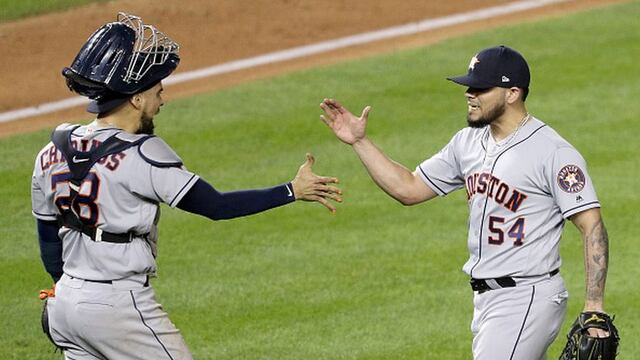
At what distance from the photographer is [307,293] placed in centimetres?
866

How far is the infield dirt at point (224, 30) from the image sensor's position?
1327 cm

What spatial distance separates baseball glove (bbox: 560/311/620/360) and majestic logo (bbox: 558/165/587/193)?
51cm

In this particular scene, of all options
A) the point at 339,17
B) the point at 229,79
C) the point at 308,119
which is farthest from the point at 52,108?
the point at 339,17

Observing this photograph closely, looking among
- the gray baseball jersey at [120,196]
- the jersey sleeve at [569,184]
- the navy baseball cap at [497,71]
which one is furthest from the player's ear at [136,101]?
the jersey sleeve at [569,184]

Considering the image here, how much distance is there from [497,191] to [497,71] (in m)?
0.54

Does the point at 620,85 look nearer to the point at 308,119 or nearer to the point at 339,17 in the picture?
the point at 308,119

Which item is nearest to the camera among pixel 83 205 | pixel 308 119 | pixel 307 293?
pixel 83 205

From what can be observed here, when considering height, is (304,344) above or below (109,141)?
below

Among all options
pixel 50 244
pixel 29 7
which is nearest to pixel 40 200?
pixel 50 244

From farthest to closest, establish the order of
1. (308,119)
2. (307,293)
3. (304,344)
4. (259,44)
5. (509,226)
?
(259,44), (308,119), (307,293), (304,344), (509,226)

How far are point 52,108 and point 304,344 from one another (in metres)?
5.41

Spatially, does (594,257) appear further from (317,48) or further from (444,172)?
(317,48)

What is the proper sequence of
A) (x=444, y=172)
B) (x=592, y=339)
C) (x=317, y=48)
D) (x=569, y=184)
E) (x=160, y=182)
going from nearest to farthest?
1. (x=160, y=182)
2. (x=592, y=339)
3. (x=569, y=184)
4. (x=444, y=172)
5. (x=317, y=48)

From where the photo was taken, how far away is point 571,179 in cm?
585
